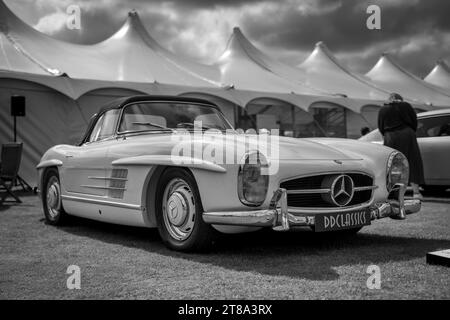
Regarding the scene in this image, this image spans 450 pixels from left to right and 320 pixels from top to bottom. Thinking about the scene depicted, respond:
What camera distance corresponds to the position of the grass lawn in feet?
8.63

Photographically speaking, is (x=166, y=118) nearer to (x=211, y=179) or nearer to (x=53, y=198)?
(x=211, y=179)

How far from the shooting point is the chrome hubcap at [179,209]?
3.58 metres

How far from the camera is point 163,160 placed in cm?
364

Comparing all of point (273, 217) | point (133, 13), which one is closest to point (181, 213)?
point (273, 217)

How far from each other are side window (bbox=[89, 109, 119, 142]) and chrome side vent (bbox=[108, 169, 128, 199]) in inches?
24.6

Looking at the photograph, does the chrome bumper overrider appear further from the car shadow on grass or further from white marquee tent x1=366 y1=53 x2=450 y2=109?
white marquee tent x1=366 y1=53 x2=450 y2=109

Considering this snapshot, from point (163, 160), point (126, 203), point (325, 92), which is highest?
point (325, 92)

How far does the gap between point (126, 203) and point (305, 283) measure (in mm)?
1779

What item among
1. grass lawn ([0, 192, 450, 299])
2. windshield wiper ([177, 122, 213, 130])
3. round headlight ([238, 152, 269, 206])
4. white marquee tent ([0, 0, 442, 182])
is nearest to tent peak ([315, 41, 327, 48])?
white marquee tent ([0, 0, 442, 182])

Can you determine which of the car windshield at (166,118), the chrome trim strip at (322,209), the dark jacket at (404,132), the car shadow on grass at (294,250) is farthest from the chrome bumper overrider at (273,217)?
the dark jacket at (404,132)

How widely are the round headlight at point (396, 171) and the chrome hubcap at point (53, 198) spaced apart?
3.19 meters

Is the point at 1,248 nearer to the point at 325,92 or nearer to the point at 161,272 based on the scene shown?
the point at 161,272

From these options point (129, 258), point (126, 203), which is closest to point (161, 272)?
point (129, 258)
